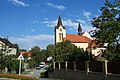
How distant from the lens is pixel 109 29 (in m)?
31.1

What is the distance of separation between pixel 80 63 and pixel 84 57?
41.4 feet

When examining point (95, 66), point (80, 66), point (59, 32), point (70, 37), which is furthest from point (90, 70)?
point (59, 32)

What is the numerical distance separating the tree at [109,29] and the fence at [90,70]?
3685 millimetres

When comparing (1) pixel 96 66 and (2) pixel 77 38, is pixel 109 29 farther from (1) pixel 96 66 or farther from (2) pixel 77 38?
(2) pixel 77 38

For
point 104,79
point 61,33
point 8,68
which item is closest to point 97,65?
point 104,79

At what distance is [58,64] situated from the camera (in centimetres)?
4247

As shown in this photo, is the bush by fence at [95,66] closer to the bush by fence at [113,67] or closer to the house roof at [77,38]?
the bush by fence at [113,67]

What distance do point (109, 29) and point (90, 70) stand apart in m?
6.32

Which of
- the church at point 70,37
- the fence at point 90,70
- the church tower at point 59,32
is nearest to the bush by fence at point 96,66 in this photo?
the fence at point 90,70

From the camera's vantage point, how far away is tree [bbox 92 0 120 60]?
30312 mm

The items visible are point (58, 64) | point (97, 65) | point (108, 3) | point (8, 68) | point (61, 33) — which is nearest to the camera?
point (97, 65)

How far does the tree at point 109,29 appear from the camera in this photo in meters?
30.3

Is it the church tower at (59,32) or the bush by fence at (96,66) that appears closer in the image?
the bush by fence at (96,66)

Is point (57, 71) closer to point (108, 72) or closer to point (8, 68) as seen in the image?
point (8, 68)
